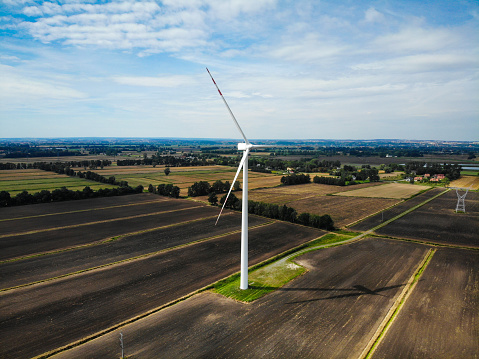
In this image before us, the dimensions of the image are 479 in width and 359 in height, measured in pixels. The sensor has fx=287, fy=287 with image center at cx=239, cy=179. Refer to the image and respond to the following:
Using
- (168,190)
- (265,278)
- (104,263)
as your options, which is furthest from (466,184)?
(104,263)

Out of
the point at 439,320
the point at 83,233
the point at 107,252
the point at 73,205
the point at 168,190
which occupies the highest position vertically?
the point at 168,190

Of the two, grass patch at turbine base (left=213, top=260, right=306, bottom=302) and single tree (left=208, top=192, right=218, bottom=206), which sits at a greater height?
single tree (left=208, top=192, right=218, bottom=206)

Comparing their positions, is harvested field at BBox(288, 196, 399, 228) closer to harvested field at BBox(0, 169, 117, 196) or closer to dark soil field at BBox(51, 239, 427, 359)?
dark soil field at BBox(51, 239, 427, 359)

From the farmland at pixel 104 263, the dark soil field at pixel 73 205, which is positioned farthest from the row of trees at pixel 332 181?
the dark soil field at pixel 73 205

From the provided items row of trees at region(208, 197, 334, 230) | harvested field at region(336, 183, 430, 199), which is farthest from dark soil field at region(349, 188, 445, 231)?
row of trees at region(208, 197, 334, 230)

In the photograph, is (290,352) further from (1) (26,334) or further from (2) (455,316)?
(1) (26,334)

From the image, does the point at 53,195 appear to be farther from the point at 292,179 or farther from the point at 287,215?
the point at 292,179

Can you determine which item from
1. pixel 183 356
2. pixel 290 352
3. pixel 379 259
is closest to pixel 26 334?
pixel 183 356

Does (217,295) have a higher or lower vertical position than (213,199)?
lower
